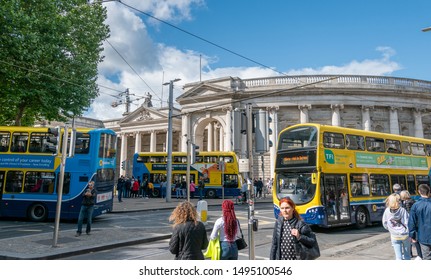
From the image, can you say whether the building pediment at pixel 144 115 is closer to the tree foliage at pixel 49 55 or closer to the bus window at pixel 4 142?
the tree foliage at pixel 49 55

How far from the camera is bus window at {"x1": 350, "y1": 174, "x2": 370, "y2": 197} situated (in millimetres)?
12972

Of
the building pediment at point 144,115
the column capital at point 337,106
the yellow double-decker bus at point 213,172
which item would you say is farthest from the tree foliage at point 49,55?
the building pediment at point 144,115

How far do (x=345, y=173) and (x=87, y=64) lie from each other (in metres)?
15.6

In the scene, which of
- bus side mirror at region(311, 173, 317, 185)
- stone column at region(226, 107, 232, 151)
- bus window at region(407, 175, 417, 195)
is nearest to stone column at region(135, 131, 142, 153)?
stone column at region(226, 107, 232, 151)

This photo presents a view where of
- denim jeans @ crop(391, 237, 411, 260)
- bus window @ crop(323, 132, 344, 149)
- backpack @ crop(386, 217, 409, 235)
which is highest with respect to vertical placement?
bus window @ crop(323, 132, 344, 149)

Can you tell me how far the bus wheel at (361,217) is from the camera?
1307 cm

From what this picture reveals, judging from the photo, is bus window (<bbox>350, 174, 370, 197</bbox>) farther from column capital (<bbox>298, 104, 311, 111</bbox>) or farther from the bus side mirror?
column capital (<bbox>298, 104, 311, 111</bbox>)

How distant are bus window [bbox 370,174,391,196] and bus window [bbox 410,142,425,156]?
287 cm

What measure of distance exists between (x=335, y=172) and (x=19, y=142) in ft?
42.4

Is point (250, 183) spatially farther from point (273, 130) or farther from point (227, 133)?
point (273, 130)

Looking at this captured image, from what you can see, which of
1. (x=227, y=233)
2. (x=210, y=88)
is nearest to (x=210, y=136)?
(x=210, y=88)

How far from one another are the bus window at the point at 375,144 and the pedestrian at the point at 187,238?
11.5 metres

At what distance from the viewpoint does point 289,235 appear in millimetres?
4141
